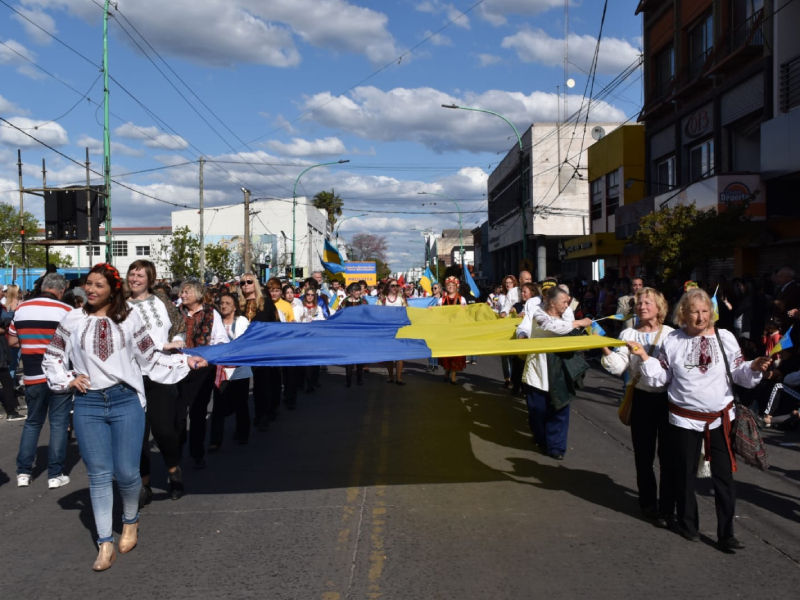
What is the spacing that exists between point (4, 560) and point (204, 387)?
2.51 metres

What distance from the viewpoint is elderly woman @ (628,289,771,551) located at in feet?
17.2

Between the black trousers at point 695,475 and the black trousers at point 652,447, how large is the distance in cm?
15

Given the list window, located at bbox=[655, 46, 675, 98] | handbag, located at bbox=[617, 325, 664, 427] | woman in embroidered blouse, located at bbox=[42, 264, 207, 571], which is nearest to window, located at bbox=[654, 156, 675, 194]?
window, located at bbox=[655, 46, 675, 98]

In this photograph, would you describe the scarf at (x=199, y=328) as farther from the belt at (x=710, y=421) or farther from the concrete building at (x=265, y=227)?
the concrete building at (x=265, y=227)

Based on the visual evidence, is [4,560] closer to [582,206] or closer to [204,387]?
[204,387]

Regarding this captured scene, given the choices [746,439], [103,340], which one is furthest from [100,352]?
[746,439]

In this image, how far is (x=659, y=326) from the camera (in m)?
6.20

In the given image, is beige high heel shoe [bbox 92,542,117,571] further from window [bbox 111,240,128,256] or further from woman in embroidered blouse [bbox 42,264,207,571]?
window [bbox 111,240,128,256]

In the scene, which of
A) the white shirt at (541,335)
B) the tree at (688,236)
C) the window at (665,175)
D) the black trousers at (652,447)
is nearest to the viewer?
the black trousers at (652,447)

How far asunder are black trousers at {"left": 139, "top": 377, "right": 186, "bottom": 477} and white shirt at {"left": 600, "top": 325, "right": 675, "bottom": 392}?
344 centimetres

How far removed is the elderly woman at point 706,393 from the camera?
17.2 ft

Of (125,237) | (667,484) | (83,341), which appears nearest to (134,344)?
(83,341)

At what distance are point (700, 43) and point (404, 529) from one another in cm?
2561

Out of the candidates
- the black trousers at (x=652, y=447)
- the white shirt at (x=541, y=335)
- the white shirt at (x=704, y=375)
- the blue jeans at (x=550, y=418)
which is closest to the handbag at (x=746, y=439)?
the white shirt at (x=704, y=375)
